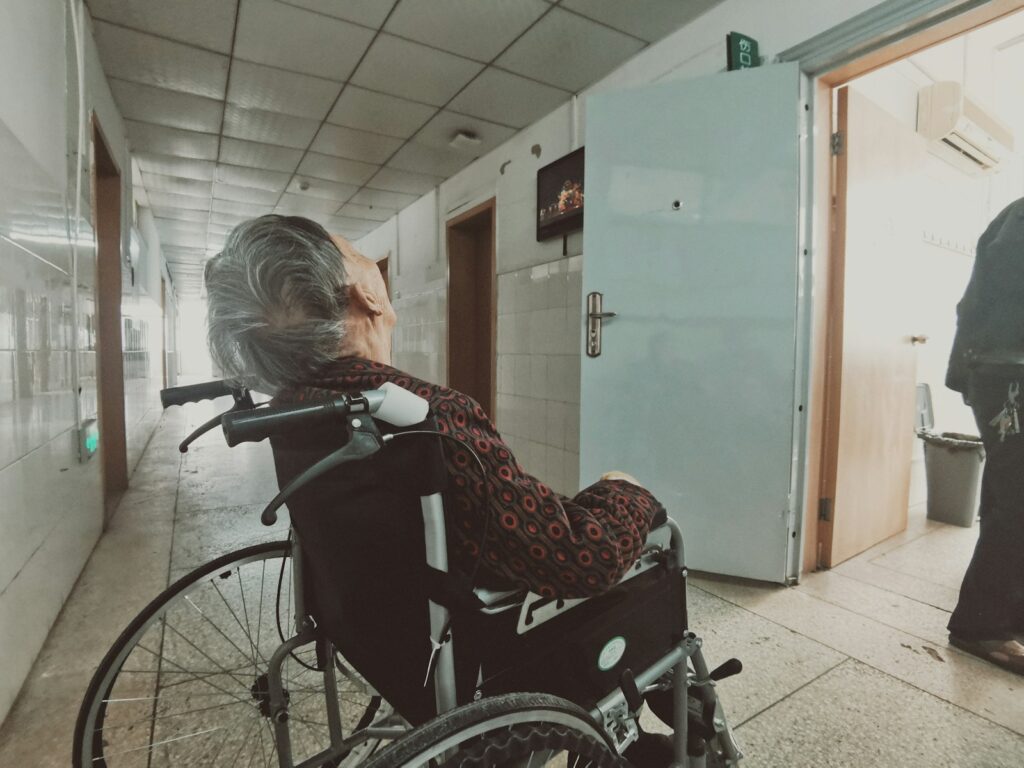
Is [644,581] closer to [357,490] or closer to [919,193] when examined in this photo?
[357,490]

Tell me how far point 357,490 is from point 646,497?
0.46 m

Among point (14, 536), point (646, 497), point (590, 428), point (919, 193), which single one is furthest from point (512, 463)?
point (919, 193)

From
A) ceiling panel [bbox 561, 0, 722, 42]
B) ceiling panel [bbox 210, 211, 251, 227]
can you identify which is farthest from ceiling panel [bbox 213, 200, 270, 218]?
ceiling panel [bbox 561, 0, 722, 42]

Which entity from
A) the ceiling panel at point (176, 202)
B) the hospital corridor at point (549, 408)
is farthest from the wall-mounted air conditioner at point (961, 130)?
the ceiling panel at point (176, 202)

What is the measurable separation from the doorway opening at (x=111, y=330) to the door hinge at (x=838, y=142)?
376 centimetres

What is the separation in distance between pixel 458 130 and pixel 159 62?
1725 mm

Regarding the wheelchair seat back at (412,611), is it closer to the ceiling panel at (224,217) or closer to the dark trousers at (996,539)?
the dark trousers at (996,539)

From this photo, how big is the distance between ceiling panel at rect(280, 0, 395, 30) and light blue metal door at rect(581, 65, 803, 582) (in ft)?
3.42

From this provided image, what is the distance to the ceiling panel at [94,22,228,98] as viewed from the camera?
2.62 m

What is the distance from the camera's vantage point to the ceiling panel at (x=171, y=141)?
3.68 metres

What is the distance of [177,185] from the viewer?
497cm

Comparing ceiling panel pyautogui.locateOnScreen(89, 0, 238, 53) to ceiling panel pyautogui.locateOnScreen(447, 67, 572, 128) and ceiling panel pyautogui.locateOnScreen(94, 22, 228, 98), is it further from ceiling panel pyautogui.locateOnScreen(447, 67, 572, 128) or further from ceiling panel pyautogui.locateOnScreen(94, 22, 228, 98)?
ceiling panel pyautogui.locateOnScreen(447, 67, 572, 128)

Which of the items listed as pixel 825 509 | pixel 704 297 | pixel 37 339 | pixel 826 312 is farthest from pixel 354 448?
pixel 825 509

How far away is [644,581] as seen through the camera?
0.90 m
